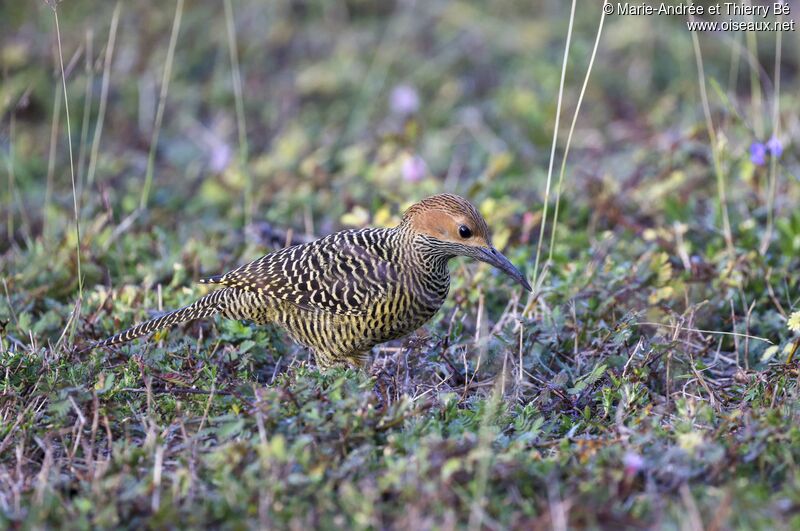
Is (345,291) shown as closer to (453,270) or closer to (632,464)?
(453,270)

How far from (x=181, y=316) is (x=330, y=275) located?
78cm

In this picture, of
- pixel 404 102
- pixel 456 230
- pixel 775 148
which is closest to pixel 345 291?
pixel 456 230

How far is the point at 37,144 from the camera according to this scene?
820cm

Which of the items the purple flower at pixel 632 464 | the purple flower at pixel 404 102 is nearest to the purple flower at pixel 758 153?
the purple flower at pixel 632 464

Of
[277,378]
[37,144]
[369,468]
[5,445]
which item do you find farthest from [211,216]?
[369,468]

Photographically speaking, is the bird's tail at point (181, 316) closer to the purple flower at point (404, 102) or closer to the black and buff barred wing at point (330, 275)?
the black and buff barred wing at point (330, 275)

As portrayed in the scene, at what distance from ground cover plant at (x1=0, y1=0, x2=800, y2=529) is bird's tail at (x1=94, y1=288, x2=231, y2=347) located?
103 millimetres

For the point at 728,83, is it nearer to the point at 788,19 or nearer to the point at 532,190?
the point at 788,19

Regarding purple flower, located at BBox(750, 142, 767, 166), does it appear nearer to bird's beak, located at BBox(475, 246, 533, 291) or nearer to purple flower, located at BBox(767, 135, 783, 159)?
purple flower, located at BBox(767, 135, 783, 159)

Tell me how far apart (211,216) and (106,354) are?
2.33 meters

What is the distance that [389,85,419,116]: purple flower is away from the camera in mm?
8578

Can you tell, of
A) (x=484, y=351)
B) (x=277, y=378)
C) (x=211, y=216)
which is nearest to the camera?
(x=277, y=378)

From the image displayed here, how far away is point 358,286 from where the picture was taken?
475 cm

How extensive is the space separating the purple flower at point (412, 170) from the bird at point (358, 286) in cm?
217
